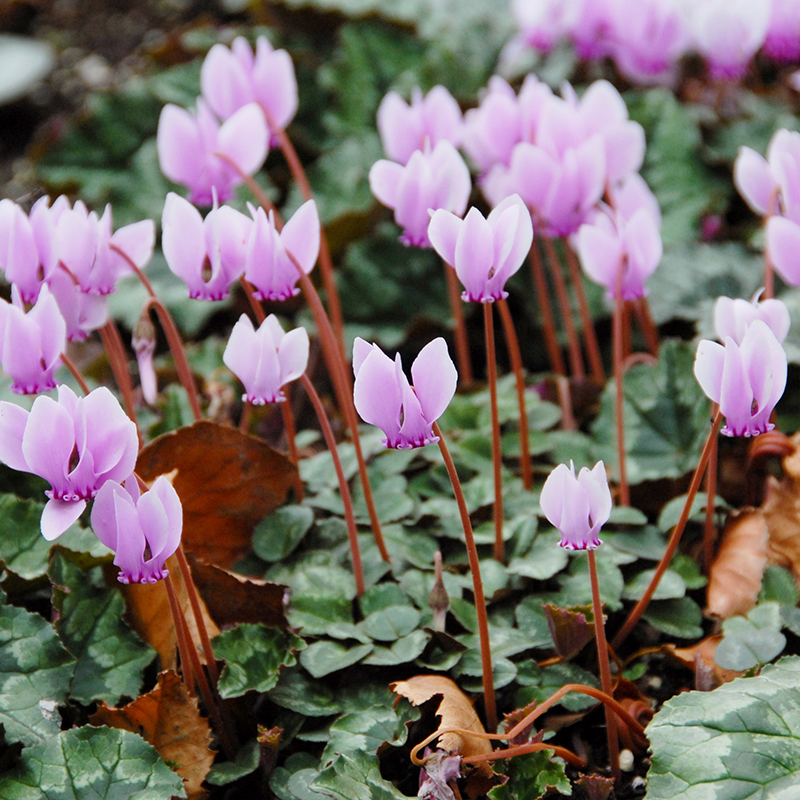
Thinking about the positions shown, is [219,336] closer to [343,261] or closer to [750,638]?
[343,261]

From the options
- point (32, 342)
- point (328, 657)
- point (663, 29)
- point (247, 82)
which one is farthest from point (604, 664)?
point (663, 29)

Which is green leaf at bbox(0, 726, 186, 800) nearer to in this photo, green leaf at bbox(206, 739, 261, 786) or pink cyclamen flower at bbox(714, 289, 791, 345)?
green leaf at bbox(206, 739, 261, 786)

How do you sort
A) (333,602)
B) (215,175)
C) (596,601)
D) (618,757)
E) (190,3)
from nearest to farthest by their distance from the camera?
(596,601) < (618,757) < (333,602) < (215,175) < (190,3)

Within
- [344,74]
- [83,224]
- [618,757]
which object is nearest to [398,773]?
[618,757]

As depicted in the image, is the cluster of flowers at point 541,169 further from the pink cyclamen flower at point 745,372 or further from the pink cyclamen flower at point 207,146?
the pink cyclamen flower at point 745,372

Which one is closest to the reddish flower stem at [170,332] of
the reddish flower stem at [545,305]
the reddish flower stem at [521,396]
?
the reddish flower stem at [521,396]
